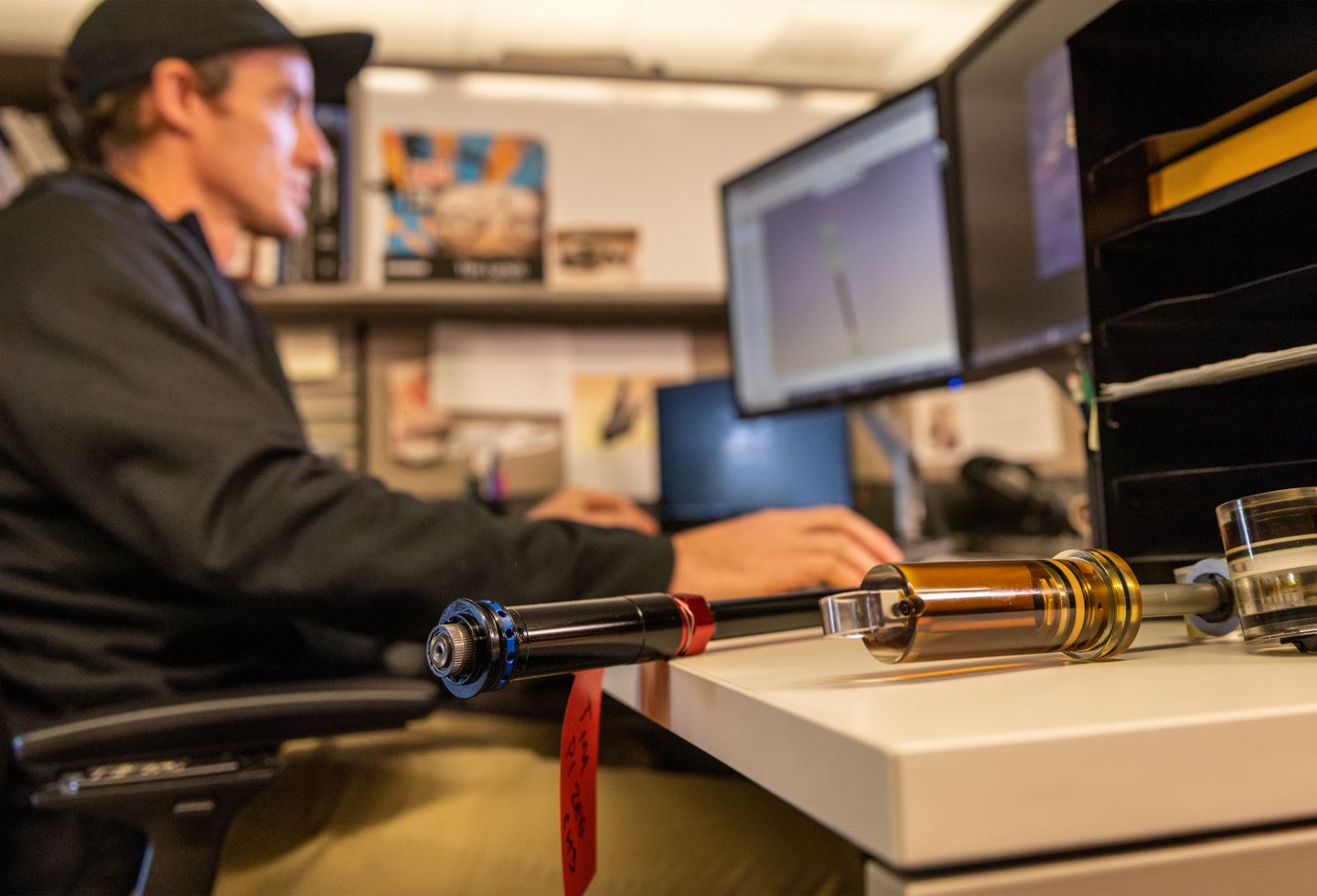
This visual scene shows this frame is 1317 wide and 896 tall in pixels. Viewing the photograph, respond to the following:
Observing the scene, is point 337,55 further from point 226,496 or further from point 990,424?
point 990,424

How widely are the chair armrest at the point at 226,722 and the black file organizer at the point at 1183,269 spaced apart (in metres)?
0.47

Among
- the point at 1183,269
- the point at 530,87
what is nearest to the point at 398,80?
the point at 530,87

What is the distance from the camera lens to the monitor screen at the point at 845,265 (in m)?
1.10

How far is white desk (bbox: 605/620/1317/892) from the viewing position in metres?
0.25

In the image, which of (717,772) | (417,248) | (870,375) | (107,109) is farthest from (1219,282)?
(417,248)

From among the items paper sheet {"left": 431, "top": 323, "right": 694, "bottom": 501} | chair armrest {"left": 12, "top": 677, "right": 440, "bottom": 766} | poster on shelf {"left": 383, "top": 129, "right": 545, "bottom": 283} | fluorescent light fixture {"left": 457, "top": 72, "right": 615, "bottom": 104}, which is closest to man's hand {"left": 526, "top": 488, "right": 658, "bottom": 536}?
paper sheet {"left": 431, "top": 323, "right": 694, "bottom": 501}

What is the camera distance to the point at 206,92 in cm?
110

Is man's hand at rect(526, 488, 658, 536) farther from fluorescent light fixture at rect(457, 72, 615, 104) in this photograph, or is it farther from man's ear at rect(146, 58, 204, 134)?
fluorescent light fixture at rect(457, 72, 615, 104)

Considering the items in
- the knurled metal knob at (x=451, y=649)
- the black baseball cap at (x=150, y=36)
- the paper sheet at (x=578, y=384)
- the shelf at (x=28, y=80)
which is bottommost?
the knurled metal knob at (x=451, y=649)

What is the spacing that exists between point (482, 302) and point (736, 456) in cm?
46

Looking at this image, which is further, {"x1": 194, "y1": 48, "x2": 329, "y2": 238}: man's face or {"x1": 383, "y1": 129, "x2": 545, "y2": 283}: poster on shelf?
{"x1": 383, "y1": 129, "x2": 545, "y2": 283}: poster on shelf

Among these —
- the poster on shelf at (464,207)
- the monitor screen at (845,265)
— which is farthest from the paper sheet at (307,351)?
the monitor screen at (845,265)

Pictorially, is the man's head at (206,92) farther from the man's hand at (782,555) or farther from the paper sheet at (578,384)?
the man's hand at (782,555)

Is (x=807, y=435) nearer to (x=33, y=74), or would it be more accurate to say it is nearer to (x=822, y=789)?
(x=822, y=789)
